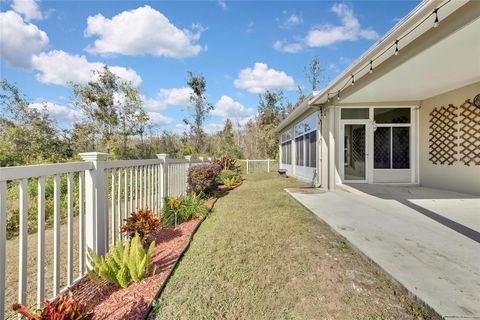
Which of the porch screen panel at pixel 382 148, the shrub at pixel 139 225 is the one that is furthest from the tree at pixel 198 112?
the shrub at pixel 139 225

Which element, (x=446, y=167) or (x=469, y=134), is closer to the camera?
(x=469, y=134)

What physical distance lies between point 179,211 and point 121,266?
2696 mm

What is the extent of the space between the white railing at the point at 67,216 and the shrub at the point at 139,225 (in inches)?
5.1

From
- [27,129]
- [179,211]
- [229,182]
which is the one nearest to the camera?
[179,211]

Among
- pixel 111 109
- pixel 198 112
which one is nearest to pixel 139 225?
pixel 111 109

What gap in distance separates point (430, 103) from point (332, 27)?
35.1 ft

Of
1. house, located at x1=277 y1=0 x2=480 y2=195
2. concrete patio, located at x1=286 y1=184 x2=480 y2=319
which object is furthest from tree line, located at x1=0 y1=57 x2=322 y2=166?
concrete patio, located at x1=286 y1=184 x2=480 y2=319

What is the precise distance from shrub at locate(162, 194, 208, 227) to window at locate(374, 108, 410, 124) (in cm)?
680

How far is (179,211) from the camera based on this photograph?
554cm

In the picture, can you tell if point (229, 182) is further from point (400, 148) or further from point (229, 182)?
point (400, 148)

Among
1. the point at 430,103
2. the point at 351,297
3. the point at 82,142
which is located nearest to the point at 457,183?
the point at 430,103

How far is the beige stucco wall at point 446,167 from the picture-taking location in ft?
24.4

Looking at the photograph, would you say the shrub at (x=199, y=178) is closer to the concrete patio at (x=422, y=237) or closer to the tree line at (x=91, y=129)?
the concrete patio at (x=422, y=237)

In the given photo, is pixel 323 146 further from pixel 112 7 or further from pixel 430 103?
pixel 112 7
